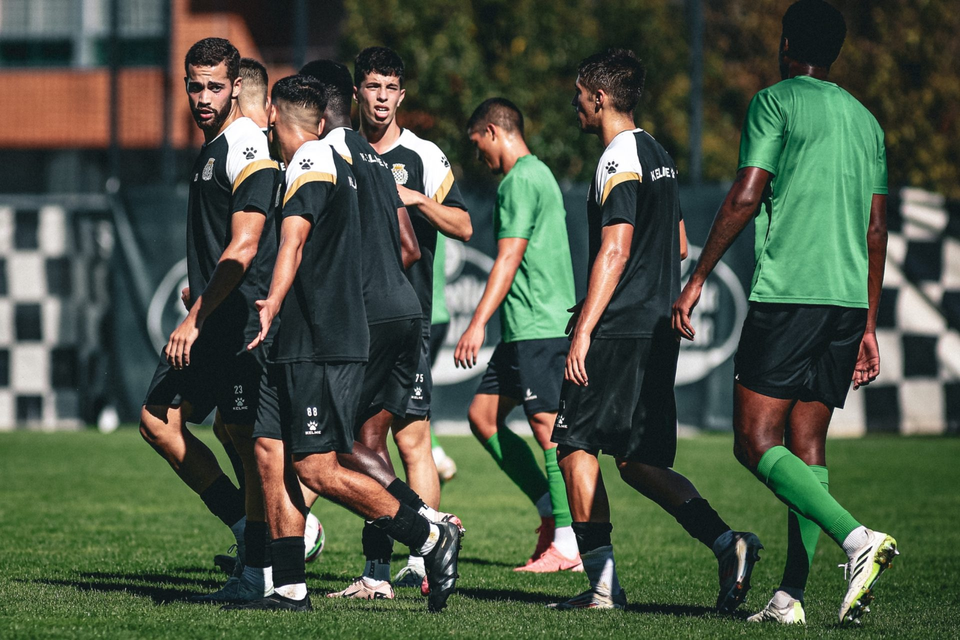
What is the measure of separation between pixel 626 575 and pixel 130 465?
607cm

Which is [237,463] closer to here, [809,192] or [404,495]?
[404,495]

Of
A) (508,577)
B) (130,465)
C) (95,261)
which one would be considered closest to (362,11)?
(95,261)

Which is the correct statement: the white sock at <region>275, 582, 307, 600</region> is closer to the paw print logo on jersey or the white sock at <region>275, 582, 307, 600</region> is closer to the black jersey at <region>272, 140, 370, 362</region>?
the black jersey at <region>272, 140, 370, 362</region>

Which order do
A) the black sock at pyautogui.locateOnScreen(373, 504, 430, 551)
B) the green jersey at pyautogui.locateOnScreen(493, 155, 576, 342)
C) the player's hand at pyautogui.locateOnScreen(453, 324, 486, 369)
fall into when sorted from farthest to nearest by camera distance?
the green jersey at pyautogui.locateOnScreen(493, 155, 576, 342), the player's hand at pyautogui.locateOnScreen(453, 324, 486, 369), the black sock at pyautogui.locateOnScreen(373, 504, 430, 551)

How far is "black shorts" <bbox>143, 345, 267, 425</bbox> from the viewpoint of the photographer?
4.97m

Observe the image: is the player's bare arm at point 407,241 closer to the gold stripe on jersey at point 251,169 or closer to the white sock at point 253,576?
the gold stripe on jersey at point 251,169

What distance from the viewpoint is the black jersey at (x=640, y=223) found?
4.75 metres

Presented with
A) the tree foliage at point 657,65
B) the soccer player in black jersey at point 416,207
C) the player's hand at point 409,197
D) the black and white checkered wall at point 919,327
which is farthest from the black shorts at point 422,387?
the tree foliage at point 657,65

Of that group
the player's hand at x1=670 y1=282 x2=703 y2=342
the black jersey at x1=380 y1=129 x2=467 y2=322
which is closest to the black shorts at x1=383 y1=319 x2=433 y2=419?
the black jersey at x1=380 y1=129 x2=467 y2=322

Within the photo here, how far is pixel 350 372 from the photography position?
451 centimetres

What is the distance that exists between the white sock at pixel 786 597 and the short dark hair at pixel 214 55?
120 inches

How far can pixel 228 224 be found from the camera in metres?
4.89

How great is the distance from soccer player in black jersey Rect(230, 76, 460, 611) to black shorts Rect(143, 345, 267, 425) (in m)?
0.35

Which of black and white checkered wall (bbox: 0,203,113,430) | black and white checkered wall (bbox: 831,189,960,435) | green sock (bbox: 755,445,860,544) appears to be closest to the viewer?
green sock (bbox: 755,445,860,544)
